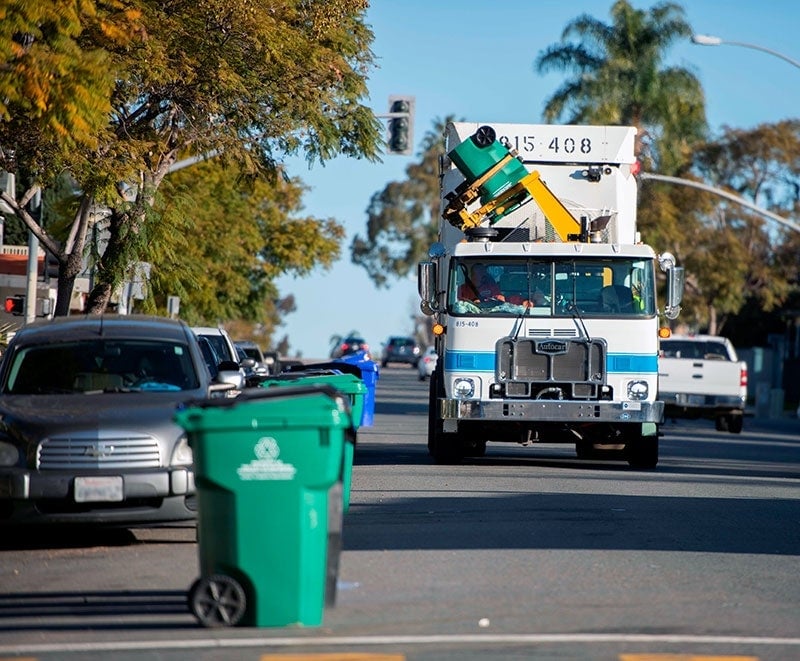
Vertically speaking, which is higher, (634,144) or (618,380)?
(634,144)

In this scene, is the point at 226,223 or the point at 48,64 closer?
the point at 48,64

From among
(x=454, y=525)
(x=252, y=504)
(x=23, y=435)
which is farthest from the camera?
(x=454, y=525)

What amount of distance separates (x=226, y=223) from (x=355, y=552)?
30589 millimetres

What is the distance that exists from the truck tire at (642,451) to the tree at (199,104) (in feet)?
23.3

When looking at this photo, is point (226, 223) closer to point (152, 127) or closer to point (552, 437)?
point (152, 127)

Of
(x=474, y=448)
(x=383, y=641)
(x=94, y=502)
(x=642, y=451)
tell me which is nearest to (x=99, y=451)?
(x=94, y=502)

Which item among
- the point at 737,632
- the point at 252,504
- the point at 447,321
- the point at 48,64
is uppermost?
the point at 48,64

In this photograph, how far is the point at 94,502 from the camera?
11.2 m

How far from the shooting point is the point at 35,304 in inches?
1310

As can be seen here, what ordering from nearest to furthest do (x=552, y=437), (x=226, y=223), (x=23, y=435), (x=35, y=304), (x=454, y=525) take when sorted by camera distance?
(x=23, y=435), (x=454, y=525), (x=552, y=437), (x=35, y=304), (x=226, y=223)

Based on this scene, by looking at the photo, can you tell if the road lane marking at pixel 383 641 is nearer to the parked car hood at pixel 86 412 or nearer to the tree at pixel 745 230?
the parked car hood at pixel 86 412

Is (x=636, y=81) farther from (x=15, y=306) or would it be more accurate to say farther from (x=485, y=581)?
(x=485, y=581)

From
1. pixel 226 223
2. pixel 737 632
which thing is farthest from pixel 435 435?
pixel 226 223

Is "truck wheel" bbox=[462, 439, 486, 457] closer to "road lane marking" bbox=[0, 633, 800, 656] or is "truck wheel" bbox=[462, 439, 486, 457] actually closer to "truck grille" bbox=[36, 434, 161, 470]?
"truck grille" bbox=[36, 434, 161, 470]
